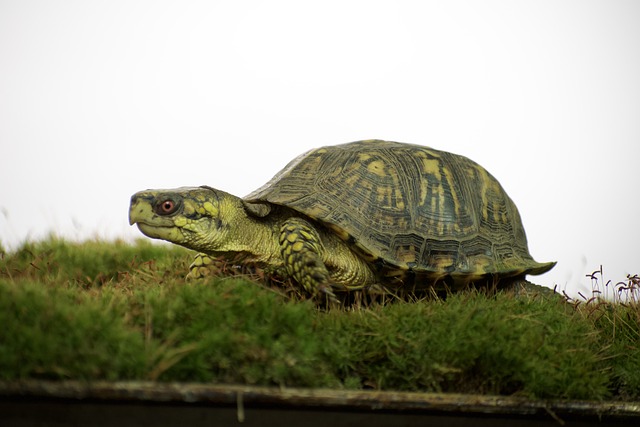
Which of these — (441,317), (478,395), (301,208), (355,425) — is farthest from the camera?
(301,208)

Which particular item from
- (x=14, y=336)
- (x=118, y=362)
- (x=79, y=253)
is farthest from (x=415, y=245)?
(x=79, y=253)

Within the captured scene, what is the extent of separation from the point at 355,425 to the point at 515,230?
2.12m

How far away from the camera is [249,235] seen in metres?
3.19

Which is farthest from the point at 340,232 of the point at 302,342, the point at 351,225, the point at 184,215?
the point at 302,342

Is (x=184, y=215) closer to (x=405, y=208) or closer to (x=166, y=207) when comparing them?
(x=166, y=207)

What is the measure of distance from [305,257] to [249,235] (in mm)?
486

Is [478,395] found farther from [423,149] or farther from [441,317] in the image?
[423,149]

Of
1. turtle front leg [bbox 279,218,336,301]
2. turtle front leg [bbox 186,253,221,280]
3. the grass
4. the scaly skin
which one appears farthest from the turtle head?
turtle front leg [bbox 279,218,336,301]

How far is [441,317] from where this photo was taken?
99.6 inches

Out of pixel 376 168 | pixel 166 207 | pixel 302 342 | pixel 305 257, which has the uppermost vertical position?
pixel 376 168

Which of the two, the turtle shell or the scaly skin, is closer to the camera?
the scaly skin

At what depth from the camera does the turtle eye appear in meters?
2.94

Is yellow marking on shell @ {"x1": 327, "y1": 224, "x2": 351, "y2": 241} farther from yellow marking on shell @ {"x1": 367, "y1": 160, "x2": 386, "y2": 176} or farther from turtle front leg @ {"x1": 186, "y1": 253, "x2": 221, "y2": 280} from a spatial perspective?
turtle front leg @ {"x1": 186, "y1": 253, "x2": 221, "y2": 280}

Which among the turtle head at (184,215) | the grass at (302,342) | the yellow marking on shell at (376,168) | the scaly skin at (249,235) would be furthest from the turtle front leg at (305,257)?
the yellow marking on shell at (376,168)
